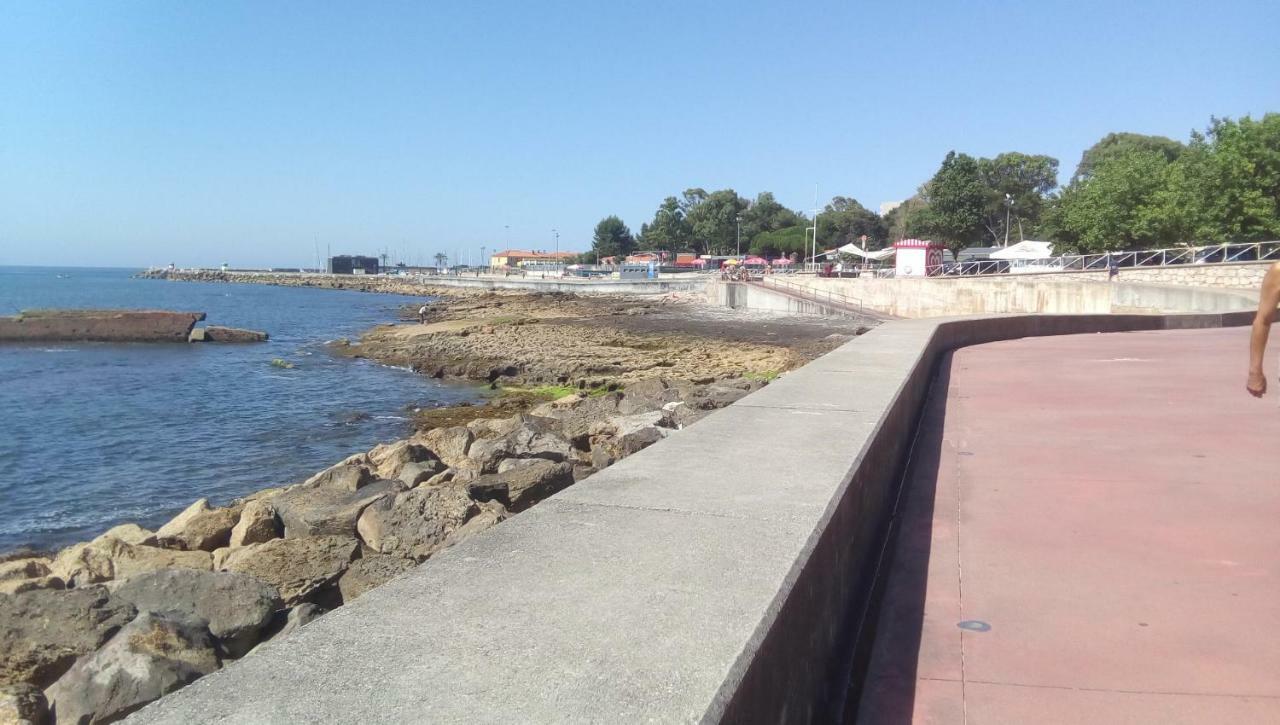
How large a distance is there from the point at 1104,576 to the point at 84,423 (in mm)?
22079

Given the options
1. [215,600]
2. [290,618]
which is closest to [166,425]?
[215,600]

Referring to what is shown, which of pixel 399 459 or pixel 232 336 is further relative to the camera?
pixel 232 336

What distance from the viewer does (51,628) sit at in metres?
5.38

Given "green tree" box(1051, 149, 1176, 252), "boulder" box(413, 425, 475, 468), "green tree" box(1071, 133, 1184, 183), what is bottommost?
"boulder" box(413, 425, 475, 468)

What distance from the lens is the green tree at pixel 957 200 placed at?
77.0m

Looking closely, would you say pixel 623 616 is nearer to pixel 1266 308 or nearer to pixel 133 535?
pixel 1266 308

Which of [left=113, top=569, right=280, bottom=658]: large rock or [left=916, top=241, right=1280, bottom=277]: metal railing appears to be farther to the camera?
[left=916, top=241, right=1280, bottom=277]: metal railing

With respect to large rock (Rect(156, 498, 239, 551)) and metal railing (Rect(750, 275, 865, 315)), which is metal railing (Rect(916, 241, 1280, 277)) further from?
large rock (Rect(156, 498, 239, 551))

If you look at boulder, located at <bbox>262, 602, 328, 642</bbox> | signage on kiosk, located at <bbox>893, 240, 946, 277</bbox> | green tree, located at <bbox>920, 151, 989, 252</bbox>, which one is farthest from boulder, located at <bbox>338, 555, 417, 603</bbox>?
green tree, located at <bbox>920, 151, 989, 252</bbox>

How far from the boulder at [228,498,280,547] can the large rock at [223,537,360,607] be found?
1029 millimetres

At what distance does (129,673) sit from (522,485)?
4227 millimetres

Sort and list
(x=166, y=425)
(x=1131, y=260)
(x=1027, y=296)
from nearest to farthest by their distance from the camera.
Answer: (x=166, y=425) → (x=1027, y=296) → (x=1131, y=260)

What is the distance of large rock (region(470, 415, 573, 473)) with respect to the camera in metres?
10.6

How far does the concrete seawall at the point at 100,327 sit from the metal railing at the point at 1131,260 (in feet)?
A: 122
